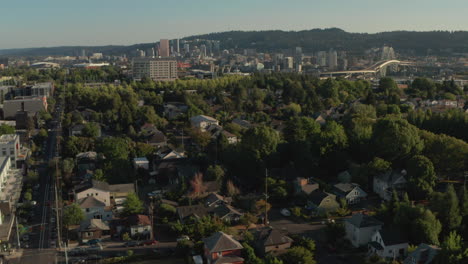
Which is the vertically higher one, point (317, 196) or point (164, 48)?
point (164, 48)

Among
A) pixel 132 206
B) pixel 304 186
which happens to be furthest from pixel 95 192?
pixel 304 186

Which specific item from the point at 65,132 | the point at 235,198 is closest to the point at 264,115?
the point at 65,132

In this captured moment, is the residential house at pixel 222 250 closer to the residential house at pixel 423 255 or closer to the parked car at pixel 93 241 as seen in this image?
the parked car at pixel 93 241

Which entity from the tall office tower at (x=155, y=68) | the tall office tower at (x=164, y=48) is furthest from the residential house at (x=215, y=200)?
the tall office tower at (x=164, y=48)

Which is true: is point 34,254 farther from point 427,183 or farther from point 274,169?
point 427,183

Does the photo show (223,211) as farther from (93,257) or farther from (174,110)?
(174,110)

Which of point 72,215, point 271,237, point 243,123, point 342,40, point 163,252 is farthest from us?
point 342,40
